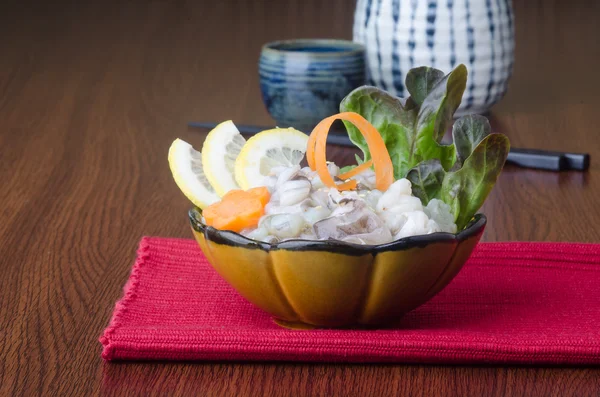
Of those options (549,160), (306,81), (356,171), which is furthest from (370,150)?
(306,81)

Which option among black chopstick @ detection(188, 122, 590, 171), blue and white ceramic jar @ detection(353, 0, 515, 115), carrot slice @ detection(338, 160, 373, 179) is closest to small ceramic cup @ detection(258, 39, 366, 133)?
blue and white ceramic jar @ detection(353, 0, 515, 115)

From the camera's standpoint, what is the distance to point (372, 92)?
2.95 ft

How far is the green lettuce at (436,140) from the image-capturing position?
0.81 metres

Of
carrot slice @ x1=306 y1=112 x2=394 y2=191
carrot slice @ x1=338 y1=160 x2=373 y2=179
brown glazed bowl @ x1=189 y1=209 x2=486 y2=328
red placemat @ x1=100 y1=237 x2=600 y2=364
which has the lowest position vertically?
red placemat @ x1=100 y1=237 x2=600 y2=364

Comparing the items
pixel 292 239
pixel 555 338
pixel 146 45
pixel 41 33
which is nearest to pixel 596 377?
pixel 555 338

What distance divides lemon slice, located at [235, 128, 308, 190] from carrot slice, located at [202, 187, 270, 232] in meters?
0.06

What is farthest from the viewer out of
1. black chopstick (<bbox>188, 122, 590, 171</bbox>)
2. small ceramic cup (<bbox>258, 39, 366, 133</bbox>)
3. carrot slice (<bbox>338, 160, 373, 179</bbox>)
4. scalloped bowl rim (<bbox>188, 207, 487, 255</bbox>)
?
small ceramic cup (<bbox>258, 39, 366, 133</bbox>)

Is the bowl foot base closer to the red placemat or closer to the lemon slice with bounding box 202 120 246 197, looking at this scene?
the red placemat

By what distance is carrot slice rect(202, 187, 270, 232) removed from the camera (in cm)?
77

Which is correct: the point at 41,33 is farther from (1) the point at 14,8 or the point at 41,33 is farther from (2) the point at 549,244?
(2) the point at 549,244

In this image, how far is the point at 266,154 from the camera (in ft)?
2.88

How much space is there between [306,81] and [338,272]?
2.80 feet

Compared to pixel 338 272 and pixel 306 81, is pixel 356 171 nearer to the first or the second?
pixel 338 272

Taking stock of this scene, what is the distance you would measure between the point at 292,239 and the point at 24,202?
0.62m
